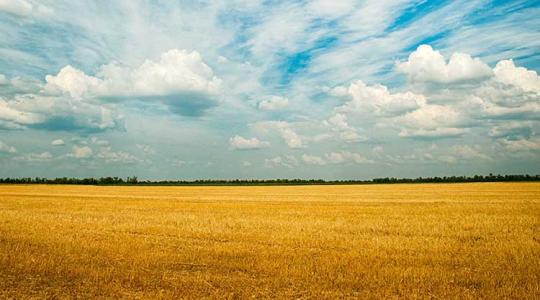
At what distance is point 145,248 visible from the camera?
14.3m

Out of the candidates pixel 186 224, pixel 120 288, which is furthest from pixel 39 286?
pixel 186 224

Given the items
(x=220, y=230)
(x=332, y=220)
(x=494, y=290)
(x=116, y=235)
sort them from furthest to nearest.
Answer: (x=332, y=220) < (x=220, y=230) < (x=116, y=235) < (x=494, y=290)

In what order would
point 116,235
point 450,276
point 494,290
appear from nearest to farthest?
point 494,290
point 450,276
point 116,235

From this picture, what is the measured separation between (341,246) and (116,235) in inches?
367

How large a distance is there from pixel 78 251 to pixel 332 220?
13.4 m

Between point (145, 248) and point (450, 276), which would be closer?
point (450, 276)

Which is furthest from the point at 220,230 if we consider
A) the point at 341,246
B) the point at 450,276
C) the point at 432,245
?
the point at 450,276

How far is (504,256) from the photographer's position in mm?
12875

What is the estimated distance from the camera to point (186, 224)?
828 inches

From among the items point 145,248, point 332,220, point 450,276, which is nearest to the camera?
point 450,276

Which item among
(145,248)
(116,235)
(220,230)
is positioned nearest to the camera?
(145,248)

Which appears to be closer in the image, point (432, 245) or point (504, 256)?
point (504, 256)

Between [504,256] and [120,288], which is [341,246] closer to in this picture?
[504,256]

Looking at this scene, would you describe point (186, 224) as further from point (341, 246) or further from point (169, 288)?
point (169, 288)
